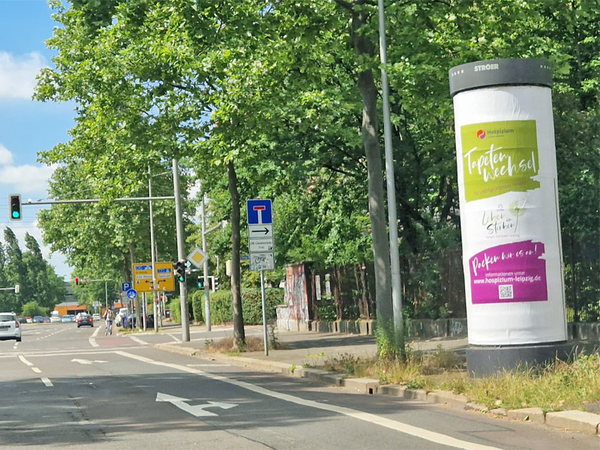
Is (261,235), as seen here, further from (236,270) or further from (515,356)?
(515,356)

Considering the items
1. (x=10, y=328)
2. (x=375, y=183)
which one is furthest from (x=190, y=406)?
(x=10, y=328)

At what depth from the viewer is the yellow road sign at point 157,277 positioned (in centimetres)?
4834

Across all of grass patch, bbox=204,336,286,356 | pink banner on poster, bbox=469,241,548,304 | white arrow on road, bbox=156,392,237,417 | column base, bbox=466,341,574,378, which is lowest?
white arrow on road, bbox=156,392,237,417

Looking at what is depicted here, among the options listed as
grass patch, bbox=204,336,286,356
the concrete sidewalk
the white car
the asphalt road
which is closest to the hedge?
the white car

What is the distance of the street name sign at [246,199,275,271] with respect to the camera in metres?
21.4

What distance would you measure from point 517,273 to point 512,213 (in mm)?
830

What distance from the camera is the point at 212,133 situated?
2289cm

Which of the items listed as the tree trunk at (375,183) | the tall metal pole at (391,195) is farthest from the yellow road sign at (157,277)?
the tall metal pole at (391,195)

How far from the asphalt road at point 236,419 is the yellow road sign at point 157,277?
30.2 meters

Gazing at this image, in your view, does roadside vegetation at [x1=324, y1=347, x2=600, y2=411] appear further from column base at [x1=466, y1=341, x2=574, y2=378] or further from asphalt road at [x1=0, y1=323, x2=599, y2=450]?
asphalt road at [x1=0, y1=323, x2=599, y2=450]

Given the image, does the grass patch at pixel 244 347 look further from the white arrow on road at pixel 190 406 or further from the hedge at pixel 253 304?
the hedge at pixel 253 304

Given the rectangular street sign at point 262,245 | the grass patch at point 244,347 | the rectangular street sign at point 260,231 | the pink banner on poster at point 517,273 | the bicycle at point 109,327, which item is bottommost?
the bicycle at point 109,327

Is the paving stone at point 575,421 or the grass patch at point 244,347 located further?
the grass patch at point 244,347

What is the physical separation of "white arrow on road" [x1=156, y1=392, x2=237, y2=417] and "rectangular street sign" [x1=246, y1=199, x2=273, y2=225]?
24.1ft
